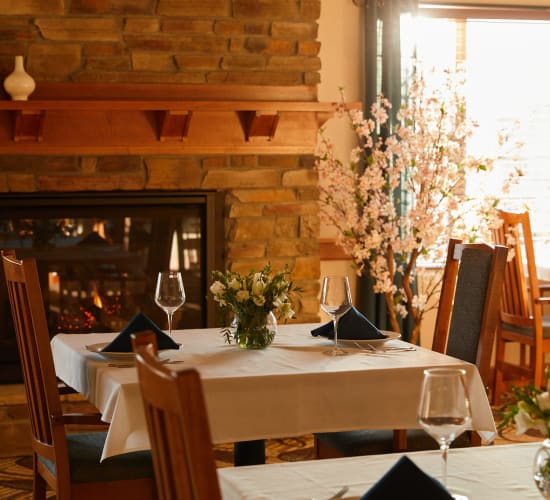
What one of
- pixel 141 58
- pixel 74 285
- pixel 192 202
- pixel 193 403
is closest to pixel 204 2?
pixel 141 58

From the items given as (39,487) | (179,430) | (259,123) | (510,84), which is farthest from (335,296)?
(510,84)

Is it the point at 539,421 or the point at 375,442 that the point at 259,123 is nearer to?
the point at 375,442

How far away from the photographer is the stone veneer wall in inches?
186

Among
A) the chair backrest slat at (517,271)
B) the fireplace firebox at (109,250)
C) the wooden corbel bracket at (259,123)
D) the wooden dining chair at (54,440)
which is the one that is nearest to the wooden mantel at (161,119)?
the wooden corbel bracket at (259,123)

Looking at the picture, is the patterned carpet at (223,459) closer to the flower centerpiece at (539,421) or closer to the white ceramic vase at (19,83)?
the white ceramic vase at (19,83)

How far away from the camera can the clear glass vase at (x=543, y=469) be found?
1.51 metres

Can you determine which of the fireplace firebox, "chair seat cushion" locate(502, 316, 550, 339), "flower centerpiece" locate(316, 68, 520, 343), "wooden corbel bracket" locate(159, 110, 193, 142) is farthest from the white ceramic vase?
"chair seat cushion" locate(502, 316, 550, 339)

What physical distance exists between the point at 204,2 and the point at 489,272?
2.32 metres

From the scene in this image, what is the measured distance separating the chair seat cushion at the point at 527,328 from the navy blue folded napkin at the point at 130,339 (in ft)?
9.63

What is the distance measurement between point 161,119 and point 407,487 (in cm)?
346

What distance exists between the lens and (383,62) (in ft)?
18.5

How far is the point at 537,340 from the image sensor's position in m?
5.45

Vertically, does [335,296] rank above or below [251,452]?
above

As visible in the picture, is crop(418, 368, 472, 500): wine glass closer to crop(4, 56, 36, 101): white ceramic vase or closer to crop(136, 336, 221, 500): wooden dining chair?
crop(136, 336, 221, 500): wooden dining chair
